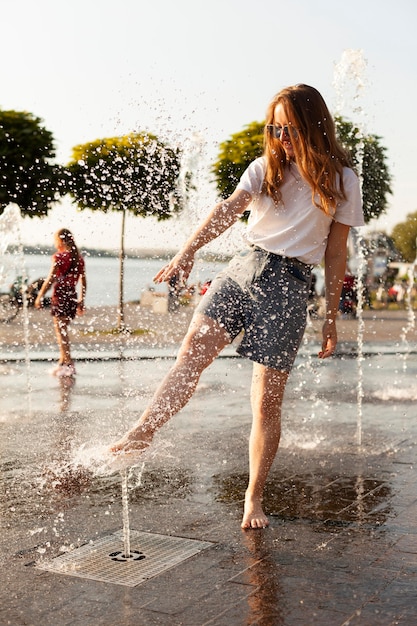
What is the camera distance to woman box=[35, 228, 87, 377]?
34.4 feet

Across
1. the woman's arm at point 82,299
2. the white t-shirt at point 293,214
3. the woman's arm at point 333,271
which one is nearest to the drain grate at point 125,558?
the woman's arm at point 333,271

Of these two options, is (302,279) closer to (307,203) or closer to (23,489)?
(307,203)

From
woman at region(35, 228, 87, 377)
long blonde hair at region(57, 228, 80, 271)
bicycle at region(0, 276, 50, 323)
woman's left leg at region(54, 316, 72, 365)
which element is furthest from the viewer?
bicycle at region(0, 276, 50, 323)

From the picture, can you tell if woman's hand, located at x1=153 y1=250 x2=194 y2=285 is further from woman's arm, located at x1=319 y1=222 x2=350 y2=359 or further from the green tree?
the green tree

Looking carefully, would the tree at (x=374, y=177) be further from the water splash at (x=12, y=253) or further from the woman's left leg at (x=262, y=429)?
the woman's left leg at (x=262, y=429)

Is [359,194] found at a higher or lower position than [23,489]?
higher

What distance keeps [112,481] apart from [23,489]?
18.7 inches

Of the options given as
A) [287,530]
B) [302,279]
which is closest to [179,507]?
[287,530]

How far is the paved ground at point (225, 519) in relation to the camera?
3.24m

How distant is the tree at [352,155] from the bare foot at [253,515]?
607 inches

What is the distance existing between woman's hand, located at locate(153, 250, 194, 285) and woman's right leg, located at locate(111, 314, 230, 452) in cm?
30

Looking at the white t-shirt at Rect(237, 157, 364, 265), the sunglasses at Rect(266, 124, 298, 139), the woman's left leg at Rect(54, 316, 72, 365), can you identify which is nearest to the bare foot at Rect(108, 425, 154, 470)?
the white t-shirt at Rect(237, 157, 364, 265)

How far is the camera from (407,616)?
125 inches

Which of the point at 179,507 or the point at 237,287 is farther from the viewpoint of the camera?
the point at 179,507
